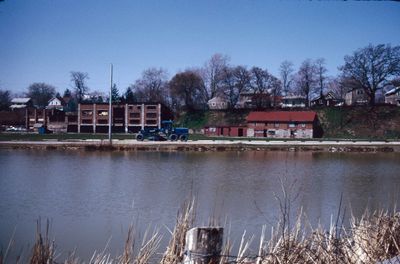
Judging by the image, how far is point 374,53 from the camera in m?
68.0

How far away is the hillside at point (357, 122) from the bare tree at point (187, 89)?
8.10 m

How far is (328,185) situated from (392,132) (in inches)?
2117

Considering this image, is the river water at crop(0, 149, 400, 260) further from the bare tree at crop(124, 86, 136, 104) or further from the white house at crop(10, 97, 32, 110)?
the bare tree at crop(124, 86, 136, 104)

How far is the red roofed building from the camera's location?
2758 inches

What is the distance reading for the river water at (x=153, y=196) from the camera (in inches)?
407

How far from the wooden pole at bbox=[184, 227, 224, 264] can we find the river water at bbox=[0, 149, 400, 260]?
222 centimetres

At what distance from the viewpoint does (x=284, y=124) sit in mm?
71562

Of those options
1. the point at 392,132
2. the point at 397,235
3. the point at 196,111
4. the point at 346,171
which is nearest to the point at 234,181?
the point at 346,171

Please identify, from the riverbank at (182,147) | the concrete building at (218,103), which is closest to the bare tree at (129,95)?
the concrete building at (218,103)

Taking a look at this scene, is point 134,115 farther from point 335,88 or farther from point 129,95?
point 335,88

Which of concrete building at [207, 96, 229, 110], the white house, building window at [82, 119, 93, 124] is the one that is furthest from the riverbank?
concrete building at [207, 96, 229, 110]

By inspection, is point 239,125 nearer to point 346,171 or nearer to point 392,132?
point 392,132

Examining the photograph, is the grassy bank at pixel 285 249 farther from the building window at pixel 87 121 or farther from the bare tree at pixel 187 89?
the bare tree at pixel 187 89

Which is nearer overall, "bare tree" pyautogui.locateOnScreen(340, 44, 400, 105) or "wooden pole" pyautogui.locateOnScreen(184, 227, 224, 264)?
"wooden pole" pyautogui.locateOnScreen(184, 227, 224, 264)
